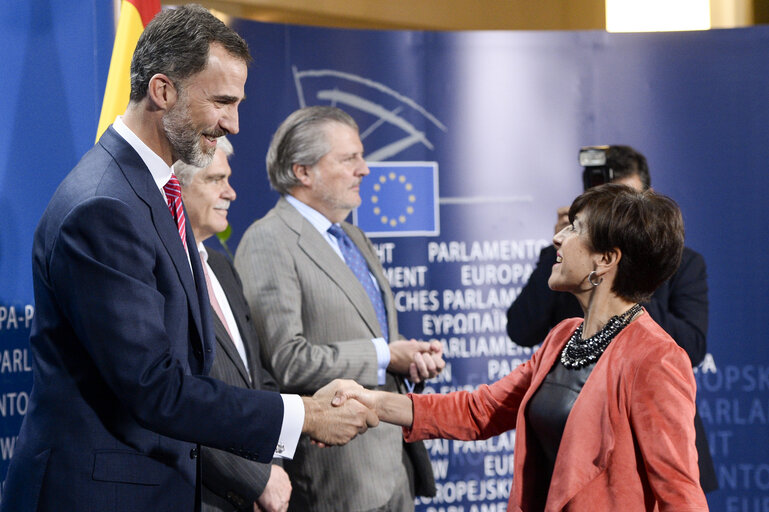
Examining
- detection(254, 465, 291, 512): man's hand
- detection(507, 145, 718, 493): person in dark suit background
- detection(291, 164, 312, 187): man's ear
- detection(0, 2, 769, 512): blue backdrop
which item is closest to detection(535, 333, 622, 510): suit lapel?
detection(254, 465, 291, 512): man's hand

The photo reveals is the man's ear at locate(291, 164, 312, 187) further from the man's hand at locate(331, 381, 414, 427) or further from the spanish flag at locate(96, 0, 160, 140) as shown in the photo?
the man's hand at locate(331, 381, 414, 427)

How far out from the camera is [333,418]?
2354 millimetres

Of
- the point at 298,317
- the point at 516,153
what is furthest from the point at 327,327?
the point at 516,153

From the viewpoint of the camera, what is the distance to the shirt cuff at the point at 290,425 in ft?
6.56

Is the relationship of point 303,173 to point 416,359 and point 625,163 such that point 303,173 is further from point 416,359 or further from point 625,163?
point 625,163

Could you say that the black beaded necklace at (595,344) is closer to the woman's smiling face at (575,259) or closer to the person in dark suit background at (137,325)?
the woman's smiling face at (575,259)

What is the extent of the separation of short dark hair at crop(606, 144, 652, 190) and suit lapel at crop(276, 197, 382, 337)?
1.03 m

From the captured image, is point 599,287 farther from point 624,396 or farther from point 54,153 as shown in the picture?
point 54,153

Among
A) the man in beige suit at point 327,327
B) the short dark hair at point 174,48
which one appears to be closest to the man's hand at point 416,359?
the man in beige suit at point 327,327

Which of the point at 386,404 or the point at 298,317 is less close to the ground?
the point at 298,317

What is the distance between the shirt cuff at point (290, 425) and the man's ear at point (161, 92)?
67cm

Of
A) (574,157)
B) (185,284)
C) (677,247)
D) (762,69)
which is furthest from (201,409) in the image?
(762,69)

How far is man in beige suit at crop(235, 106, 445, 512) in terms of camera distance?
9.84ft

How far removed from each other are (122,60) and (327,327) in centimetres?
109
